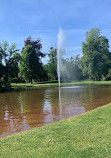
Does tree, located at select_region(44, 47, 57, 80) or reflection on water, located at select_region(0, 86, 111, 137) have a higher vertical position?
tree, located at select_region(44, 47, 57, 80)

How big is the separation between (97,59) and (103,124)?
49.5m

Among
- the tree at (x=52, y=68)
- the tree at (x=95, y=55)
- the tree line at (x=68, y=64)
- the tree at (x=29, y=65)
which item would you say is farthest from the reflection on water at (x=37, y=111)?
the tree at (x=52, y=68)

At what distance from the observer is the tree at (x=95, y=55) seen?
172 ft

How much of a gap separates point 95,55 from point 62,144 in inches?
1982

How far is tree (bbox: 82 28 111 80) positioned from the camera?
5250 cm

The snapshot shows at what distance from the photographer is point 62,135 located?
4.66 metres

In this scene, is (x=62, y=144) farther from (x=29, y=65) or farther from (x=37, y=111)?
(x=29, y=65)

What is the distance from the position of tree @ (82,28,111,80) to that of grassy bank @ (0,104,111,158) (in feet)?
160

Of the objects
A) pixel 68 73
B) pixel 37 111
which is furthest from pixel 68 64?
pixel 37 111

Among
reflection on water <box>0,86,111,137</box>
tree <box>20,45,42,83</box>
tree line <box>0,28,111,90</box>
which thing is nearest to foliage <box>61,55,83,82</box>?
tree line <box>0,28,111,90</box>

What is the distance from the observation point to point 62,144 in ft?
13.2

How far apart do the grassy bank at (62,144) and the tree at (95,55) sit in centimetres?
4885

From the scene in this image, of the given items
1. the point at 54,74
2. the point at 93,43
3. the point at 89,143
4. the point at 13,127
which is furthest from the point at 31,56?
the point at 89,143

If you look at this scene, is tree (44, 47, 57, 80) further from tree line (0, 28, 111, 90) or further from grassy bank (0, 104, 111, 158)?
grassy bank (0, 104, 111, 158)
